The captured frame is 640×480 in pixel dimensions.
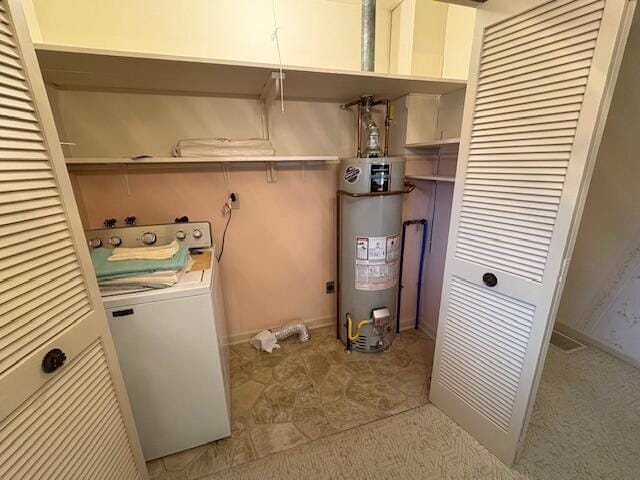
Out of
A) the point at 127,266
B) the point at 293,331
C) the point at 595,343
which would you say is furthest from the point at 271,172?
the point at 595,343

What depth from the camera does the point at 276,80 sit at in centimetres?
155

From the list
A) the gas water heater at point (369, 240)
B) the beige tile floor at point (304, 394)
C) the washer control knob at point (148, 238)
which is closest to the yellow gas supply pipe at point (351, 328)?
the gas water heater at point (369, 240)

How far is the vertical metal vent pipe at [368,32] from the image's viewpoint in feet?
5.67

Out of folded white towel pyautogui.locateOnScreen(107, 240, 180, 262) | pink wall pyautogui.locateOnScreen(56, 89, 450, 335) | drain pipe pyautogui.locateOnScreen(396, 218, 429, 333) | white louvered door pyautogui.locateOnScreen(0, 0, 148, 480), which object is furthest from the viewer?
drain pipe pyautogui.locateOnScreen(396, 218, 429, 333)

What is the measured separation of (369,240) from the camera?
197 cm

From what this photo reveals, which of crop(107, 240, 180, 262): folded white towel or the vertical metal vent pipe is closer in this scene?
crop(107, 240, 180, 262): folded white towel

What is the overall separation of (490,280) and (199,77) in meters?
1.86

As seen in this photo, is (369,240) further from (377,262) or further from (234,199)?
(234,199)

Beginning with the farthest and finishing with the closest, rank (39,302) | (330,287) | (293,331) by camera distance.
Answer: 1. (330,287)
2. (293,331)
3. (39,302)

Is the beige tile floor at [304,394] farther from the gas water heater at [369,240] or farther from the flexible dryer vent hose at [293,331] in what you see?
the gas water heater at [369,240]

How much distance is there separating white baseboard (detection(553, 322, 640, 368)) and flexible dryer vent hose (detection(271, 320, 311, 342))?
7.35ft

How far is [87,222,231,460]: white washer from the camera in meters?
1.23

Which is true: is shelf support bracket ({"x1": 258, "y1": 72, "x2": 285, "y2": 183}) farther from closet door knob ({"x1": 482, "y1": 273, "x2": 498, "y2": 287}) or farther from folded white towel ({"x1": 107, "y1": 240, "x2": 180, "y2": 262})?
closet door knob ({"x1": 482, "y1": 273, "x2": 498, "y2": 287})

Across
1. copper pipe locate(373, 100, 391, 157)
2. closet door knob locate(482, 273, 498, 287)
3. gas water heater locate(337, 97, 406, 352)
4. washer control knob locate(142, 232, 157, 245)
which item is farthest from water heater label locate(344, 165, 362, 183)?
washer control knob locate(142, 232, 157, 245)
